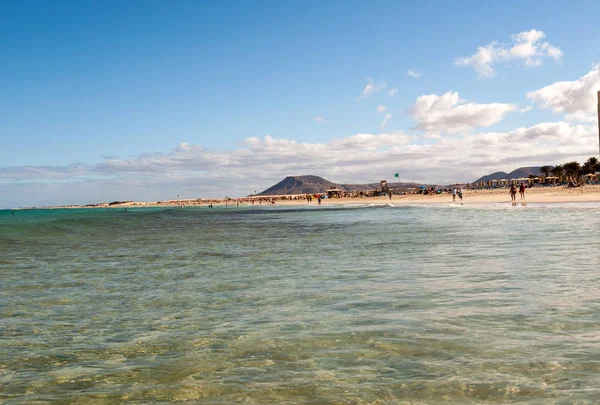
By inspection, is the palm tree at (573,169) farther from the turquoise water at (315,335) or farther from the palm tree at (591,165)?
the turquoise water at (315,335)

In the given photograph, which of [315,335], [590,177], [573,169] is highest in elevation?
[573,169]

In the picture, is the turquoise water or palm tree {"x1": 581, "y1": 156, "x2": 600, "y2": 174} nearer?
the turquoise water

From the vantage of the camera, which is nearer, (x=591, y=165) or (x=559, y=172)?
(x=591, y=165)

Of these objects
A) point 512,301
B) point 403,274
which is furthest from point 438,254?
point 512,301

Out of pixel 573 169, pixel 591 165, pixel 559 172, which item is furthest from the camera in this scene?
pixel 559 172

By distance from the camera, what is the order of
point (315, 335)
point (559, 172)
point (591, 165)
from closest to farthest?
point (315, 335) → point (591, 165) → point (559, 172)

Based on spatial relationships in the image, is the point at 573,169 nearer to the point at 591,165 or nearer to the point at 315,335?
the point at 591,165

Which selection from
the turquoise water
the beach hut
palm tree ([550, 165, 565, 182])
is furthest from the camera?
palm tree ([550, 165, 565, 182])

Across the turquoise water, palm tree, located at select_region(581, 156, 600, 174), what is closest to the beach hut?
palm tree, located at select_region(581, 156, 600, 174)

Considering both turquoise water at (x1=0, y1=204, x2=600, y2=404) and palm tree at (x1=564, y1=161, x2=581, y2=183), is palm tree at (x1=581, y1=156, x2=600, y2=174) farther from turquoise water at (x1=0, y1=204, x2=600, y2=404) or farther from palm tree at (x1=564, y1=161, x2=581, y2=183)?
turquoise water at (x1=0, y1=204, x2=600, y2=404)

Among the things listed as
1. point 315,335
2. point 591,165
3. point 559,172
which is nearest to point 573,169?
point 591,165

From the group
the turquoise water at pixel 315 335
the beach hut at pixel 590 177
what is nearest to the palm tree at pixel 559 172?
the beach hut at pixel 590 177

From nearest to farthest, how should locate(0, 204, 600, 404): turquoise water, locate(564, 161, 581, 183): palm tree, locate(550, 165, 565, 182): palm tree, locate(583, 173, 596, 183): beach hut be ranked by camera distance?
locate(0, 204, 600, 404): turquoise water, locate(564, 161, 581, 183): palm tree, locate(583, 173, 596, 183): beach hut, locate(550, 165, 565, 182): palm tree

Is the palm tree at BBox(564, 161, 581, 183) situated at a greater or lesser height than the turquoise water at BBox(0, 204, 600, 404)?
greater
